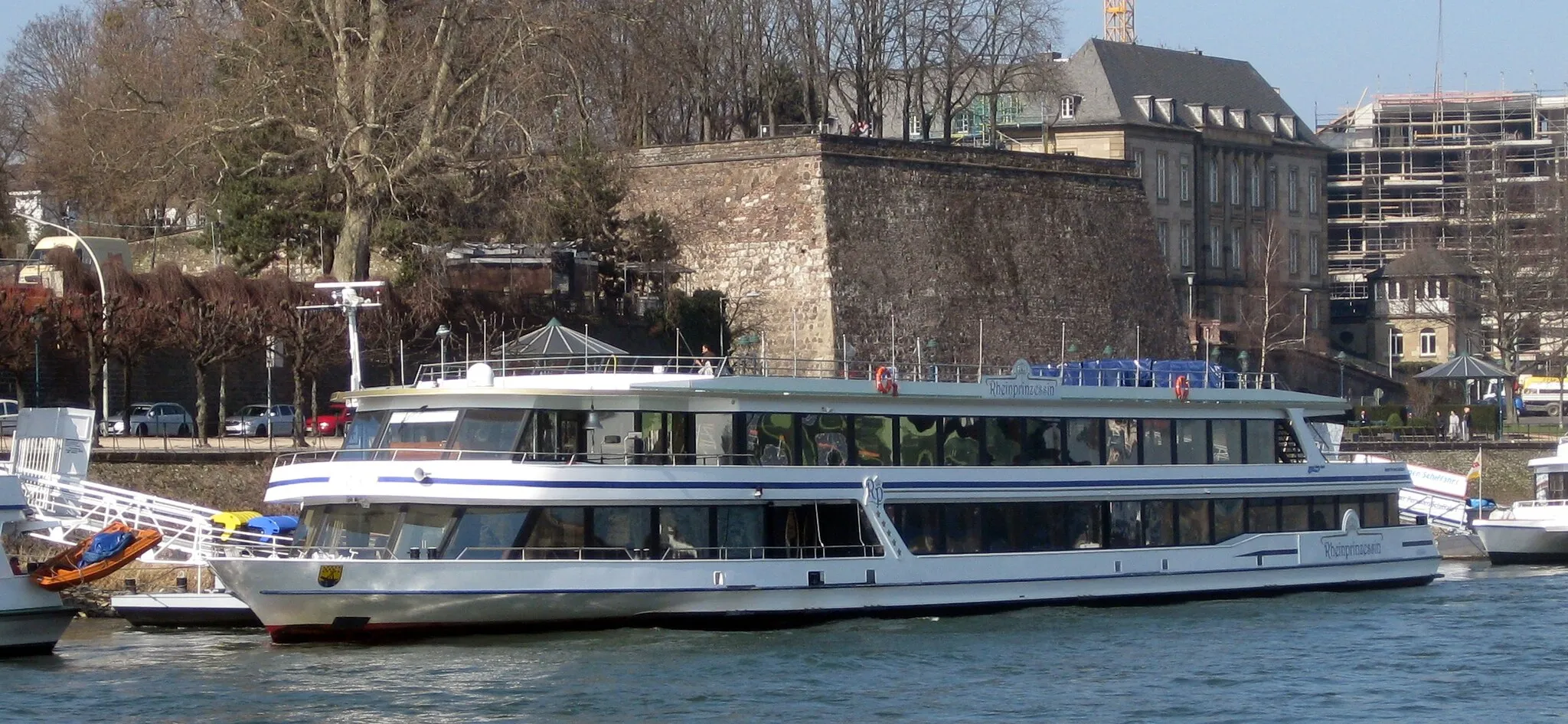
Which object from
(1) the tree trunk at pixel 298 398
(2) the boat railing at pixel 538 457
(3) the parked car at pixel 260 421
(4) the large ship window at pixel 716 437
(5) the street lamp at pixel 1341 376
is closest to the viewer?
(2) the boat railing at pixel 538 457

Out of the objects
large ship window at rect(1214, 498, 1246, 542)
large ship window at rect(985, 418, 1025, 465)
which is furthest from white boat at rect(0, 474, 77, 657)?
large ship window at rect(1214, 498, 1246, 542)

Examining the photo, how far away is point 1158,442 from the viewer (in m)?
31.3

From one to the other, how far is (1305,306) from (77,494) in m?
65.4

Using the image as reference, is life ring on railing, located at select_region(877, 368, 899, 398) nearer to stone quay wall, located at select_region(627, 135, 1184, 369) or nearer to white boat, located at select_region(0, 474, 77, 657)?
white boat, located at select_region(0, 474, 77, 657)

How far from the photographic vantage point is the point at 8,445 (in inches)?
1438

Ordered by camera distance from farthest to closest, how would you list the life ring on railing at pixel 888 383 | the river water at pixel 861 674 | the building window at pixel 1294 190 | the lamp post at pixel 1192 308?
the building window at pixel 1294 190
the lamp post at pixel 1192 308
the life ring on railing at pixel 888 383
the river water at pixel 861 674

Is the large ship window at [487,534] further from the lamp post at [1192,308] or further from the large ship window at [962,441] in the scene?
the lamp post at [1192,308]

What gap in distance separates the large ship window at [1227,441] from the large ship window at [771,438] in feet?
24.3

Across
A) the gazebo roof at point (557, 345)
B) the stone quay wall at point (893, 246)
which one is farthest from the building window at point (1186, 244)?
the gazebo roof at point (557, 345)

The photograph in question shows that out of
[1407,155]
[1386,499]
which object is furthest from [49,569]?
[1407,155]

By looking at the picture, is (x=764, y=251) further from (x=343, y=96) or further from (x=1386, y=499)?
(x=1386, y=499)

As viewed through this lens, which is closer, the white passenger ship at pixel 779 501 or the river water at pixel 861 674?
the river water at pixel 861 674

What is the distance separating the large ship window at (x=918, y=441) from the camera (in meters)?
28.7

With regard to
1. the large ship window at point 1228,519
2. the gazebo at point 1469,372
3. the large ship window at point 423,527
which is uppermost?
the gazebo at point 1469,372
